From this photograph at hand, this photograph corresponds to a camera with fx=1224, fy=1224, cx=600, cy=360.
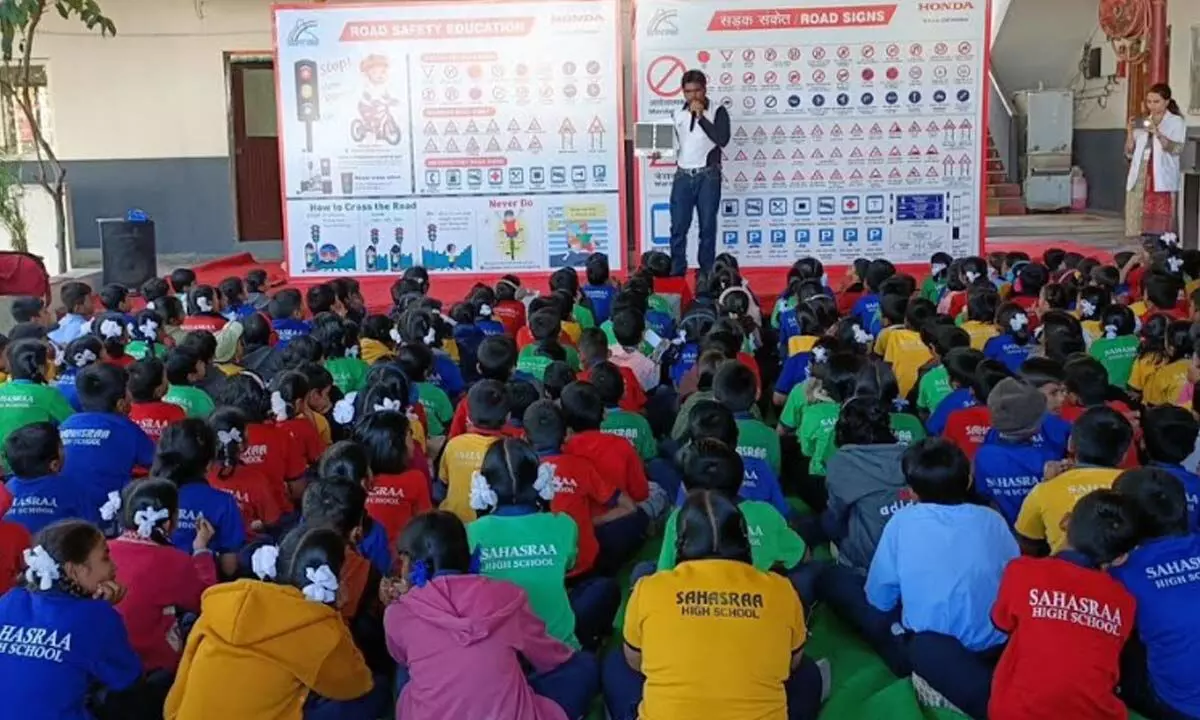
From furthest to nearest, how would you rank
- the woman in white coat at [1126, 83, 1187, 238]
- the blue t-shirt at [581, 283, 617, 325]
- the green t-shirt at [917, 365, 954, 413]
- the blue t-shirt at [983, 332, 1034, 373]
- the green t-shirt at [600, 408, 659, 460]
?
1. the woman in white coat at [1126, 83, 1187, 238]
2. the blue t-shirt at [581, 283, 617, 325]
3. the blue t-shirt at [983, 332, 1034, 373]
4. the green t-shirt at [917, 365, 954, 413]
5. the green t-shirt at [600, 408, 659, 460]

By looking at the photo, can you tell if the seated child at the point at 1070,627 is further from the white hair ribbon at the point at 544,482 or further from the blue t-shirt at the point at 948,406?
the blue t-shirt at the point at 948,406

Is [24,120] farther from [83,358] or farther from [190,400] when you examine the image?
[190,400]

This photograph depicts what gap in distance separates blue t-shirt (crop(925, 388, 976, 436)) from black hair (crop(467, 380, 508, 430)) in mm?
1444

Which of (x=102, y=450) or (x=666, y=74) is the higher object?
(x=666, y=74)

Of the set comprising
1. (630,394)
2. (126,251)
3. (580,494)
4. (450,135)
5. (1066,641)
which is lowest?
(1066,641)

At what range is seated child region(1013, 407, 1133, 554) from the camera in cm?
299

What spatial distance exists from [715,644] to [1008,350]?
9.11 feet

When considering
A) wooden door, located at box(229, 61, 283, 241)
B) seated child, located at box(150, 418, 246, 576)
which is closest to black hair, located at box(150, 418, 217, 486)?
seated child, located at box(150, 418, 246, 576)

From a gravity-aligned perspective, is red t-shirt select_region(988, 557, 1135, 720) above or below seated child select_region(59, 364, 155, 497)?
below

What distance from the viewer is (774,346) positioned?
6.20 metres

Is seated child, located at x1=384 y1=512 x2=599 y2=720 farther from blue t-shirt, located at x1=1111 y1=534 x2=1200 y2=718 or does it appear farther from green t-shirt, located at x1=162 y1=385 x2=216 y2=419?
green t-shirt, located at x1=162 y1=385 x2=216 y2=419

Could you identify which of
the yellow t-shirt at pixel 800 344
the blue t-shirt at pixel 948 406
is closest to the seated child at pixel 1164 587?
the blue t-shirt at pixel 948 406

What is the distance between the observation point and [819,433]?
398cm

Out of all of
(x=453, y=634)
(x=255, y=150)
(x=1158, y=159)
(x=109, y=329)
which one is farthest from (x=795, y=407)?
(x=255, y=150)
